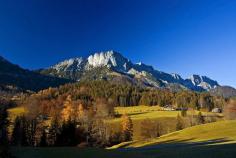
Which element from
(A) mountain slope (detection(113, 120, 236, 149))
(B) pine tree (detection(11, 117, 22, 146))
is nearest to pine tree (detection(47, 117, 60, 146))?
(B) pine tree (detection(11, 117, 22, 146))

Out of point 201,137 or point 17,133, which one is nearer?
point 201,137

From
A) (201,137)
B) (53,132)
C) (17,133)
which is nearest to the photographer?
(201,137)

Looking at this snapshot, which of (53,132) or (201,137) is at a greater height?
(53,132)

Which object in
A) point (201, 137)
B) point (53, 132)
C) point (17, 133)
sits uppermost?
point (53, 132)

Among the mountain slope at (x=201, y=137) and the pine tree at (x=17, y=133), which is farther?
the pine tree at (x=17, y=133)

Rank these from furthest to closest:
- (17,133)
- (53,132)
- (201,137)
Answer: (17,133), (53,132), (201,137)

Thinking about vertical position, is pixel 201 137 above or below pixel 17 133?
below

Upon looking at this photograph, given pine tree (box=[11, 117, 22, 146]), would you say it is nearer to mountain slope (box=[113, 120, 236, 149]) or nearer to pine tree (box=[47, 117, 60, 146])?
pine tree (box=[47, 117, 60, 146])

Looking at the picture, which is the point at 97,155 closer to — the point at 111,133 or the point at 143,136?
the point at 111,133

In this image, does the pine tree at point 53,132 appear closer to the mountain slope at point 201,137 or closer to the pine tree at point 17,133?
the pine tree at point 17,133

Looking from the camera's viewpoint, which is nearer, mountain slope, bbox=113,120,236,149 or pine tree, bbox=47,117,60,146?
mountain slope, bbox=113,120,236,149

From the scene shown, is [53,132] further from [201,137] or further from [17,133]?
[201,137]

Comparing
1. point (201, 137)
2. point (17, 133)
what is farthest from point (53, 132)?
point (201, 137)

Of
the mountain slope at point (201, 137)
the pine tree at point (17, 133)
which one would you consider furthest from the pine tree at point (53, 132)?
the mountain slope at point (201, 137)
